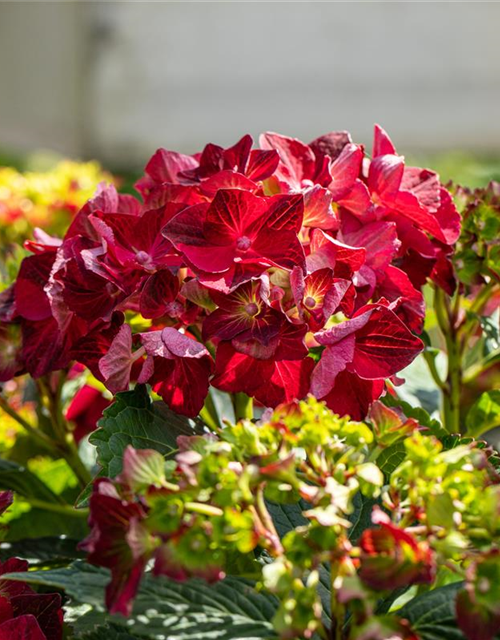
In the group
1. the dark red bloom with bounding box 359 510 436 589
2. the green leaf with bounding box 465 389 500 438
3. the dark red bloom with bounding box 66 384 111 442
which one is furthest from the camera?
the dark red bloom with bounding box 66 384 111 442

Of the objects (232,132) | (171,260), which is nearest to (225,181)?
(171,260)

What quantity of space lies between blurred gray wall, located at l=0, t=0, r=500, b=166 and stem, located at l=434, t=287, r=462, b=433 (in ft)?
28.6

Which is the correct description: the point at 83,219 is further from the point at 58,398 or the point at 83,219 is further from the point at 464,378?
the point at 464,378

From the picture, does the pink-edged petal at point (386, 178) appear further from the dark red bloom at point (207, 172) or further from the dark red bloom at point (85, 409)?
the dark red bloom at point (85, 409)

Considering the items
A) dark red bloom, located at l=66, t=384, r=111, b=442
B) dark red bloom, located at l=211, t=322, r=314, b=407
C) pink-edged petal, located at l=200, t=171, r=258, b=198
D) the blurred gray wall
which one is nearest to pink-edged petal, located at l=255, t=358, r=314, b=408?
dark red bloom, located at l=211, t=322, r=314, b=407

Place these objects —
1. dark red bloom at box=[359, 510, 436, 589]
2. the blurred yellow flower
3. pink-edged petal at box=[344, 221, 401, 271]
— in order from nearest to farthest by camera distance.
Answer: dark red bloom at box=[359, 510, 436, 589] < pink-edged petal at box=[344, 221, 401, 271] < the blurred yellow flower

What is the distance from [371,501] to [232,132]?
365 inches

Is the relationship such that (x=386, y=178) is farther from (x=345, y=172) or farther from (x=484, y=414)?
(x=484, y=414)

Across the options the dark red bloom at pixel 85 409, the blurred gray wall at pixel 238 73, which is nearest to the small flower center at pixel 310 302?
the dark red bloom at pixel 85 409

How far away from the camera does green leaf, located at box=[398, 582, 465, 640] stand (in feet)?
1.28

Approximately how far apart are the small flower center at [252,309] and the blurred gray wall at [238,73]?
8879mm

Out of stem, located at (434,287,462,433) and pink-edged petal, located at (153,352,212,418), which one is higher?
pink-edged petal, located at (153,352,212,418)

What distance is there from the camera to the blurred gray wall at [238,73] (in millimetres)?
9289

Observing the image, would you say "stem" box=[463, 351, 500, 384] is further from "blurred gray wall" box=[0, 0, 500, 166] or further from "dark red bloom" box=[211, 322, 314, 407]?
"blurred gray wall" box=[0, 0, 500, 166]
